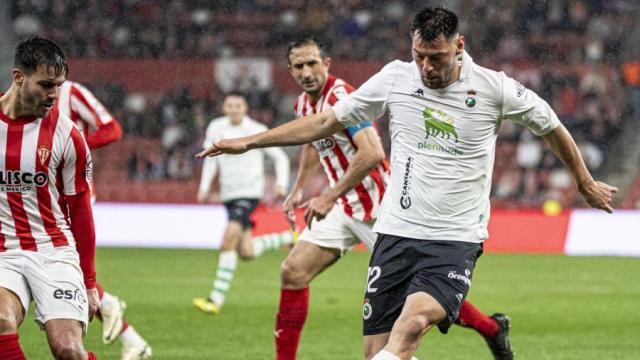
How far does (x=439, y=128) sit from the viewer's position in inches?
214

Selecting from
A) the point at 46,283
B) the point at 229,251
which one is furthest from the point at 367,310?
the point at 229,251

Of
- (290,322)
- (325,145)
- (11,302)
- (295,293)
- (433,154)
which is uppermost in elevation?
(433,154)

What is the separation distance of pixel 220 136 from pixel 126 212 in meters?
5.12

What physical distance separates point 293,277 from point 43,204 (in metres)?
2.08

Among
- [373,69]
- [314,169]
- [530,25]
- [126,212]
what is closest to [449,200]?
[314,169]

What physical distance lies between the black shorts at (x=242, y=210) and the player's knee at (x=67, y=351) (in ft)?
23.8

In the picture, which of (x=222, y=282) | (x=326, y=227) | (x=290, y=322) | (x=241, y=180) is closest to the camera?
(x=290, y=322)

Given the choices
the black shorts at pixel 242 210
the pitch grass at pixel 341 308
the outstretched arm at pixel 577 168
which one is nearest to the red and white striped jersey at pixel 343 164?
the pitch grass at pixel 341 308

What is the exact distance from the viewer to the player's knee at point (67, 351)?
5039 mm

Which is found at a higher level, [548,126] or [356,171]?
[548,126]

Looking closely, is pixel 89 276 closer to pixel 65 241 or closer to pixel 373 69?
pixel 65 241

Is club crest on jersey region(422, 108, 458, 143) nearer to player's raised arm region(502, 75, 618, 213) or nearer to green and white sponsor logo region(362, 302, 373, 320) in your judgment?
player's raised arm region(502, 75, 618, 213)

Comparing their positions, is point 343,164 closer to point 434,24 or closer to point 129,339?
point 129,339

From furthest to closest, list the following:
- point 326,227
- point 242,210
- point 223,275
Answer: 1. point 242,210
2. point 223,275
3. point 326,227
